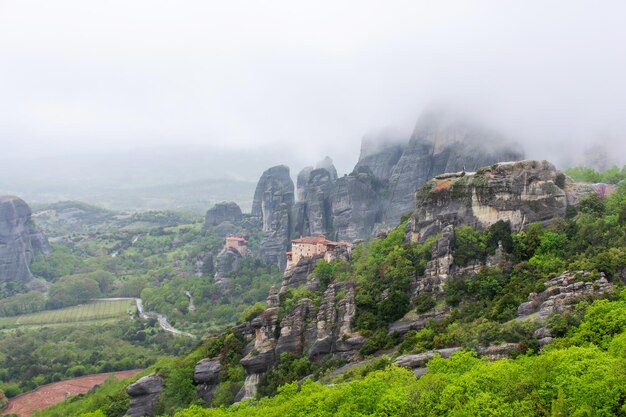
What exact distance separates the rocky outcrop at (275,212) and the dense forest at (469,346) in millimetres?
67903

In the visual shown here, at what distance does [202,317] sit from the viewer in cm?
11262

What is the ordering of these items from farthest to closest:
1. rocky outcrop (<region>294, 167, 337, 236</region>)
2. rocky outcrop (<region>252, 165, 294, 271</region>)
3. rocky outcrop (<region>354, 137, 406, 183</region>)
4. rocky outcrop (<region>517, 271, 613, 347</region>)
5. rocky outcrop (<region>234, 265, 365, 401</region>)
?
1. rocky outcrop (<region>354, 137, 406, 183</region>)
2. rocky outcrop (<region>252, 165, 294, 271</region>)
3. rocky outcrop (<region>294, 167, 337, 236</region>)
4. rocky outcrop (<region>234, 265, 365, 401</region>)
5. rocky outcrop (<region>517, 271, 613, 347</region>)

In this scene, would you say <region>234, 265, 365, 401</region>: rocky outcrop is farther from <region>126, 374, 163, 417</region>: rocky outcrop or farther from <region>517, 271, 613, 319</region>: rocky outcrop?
<region>517, 271, 613, 319</region>: rocky outcrop

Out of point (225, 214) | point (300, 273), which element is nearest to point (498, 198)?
point (300, 273)

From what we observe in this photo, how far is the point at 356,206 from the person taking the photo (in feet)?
411

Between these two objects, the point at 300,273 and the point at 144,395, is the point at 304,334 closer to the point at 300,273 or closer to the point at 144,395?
the point at 144,395

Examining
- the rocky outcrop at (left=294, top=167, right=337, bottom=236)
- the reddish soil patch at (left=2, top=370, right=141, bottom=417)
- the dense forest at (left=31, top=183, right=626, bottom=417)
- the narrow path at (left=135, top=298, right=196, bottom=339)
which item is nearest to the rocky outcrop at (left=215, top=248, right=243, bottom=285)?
the rocky outcrop at (left=294, top=167, right=337, bottom=236)

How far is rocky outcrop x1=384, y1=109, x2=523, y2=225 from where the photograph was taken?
367ft

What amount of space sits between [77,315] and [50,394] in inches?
1860

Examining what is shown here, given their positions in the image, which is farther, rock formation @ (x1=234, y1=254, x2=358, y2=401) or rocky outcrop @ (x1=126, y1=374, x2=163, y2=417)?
rocky outcrop @ (x1=126, y1=374, x2=163, y2=417)

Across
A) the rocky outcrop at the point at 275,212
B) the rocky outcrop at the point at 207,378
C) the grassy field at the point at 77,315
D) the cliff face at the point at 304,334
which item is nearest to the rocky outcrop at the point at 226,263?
the rocky outcrop at the point at 275,212

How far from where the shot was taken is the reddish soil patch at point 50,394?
2859 inches

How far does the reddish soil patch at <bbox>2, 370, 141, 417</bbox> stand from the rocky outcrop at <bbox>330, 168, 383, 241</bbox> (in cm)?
5367

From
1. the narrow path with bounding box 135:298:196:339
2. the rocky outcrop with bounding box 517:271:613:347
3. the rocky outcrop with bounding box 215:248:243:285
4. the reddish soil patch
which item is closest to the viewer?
the rocky outcrop with bounding box 517:271:613:347
